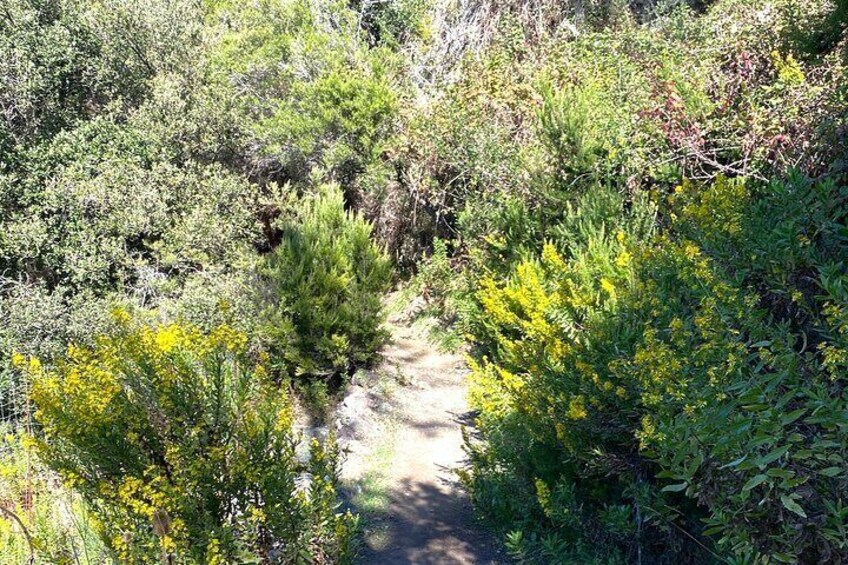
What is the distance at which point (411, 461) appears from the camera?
5.34 metres

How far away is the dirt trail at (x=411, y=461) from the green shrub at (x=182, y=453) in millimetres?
1180

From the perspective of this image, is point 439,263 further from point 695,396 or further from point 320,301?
point 695,396

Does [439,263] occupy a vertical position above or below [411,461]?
above

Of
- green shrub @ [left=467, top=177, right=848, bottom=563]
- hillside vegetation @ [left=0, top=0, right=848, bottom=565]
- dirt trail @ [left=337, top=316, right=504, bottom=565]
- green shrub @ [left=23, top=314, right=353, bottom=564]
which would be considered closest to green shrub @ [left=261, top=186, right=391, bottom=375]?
hillside vegetation @ [left=0, top=0, right=848, bottom=565]

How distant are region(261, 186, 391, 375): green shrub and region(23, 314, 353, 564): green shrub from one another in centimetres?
344

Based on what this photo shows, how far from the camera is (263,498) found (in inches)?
112

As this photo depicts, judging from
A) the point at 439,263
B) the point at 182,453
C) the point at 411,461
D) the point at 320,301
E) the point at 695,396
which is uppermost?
the point at 695,396

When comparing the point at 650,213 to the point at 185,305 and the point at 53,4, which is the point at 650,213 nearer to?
the point at 185,305

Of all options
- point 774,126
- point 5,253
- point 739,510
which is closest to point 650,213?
point 774,126

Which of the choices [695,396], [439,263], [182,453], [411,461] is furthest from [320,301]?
[695,396]

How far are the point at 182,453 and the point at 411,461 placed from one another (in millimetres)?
2902

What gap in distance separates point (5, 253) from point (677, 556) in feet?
30.9

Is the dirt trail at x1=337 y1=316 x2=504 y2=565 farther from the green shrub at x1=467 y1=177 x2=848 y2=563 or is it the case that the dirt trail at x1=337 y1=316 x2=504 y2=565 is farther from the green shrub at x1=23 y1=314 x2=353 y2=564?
the green shrub at x1=23 y1=314 x2=353 y2=564

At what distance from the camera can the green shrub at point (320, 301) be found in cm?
646
